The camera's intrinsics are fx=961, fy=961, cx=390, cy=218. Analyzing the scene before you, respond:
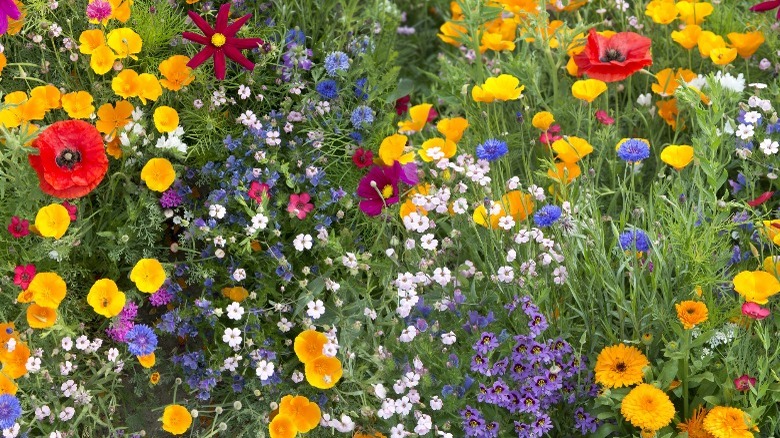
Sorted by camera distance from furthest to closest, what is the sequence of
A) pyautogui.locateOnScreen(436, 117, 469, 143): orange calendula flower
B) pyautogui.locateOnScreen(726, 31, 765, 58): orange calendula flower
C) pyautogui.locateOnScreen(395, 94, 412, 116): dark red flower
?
1. pyautogui.locateOnScreen(395, 94, 412, 116): dark red flower
2. pyautogui.locateOnScreen(726, 31, 765, 58): orange calendula flower
3. pyautogui.locateOnScreen(436, 117, 469, 143): orange calendula flower

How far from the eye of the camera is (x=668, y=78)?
9.00 ft

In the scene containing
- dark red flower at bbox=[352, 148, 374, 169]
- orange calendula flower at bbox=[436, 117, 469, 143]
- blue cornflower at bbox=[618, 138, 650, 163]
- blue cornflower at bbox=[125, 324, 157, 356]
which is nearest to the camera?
blue cornflower at bbox=[125, 324, 157, 356]

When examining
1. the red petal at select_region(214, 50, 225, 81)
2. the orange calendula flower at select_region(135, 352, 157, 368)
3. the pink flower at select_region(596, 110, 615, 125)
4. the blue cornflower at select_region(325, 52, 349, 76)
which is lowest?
the orange calendula flower at select_region(135, 352, 157, 368)

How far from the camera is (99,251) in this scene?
2.43 m

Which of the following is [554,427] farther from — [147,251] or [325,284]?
[147,251]

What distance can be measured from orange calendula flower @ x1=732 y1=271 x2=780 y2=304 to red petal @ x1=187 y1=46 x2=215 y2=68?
52.3 inches

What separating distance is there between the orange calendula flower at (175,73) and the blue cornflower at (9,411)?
0.84m

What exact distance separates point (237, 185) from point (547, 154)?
2.98 feet

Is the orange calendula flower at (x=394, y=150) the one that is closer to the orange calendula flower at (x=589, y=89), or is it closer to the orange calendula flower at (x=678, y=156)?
the orange calendula flower at (x=589, y=89)

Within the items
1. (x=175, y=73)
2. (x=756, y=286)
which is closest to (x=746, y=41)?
(x=756, y=286)

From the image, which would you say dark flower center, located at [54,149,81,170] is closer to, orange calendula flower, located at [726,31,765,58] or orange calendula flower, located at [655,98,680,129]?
orange calendula flower, located at [655,98,680,129]

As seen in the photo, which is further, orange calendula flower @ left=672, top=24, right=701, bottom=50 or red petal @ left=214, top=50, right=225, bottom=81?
orange calendula flower @ left=672, top=24, right=701, bottom=50

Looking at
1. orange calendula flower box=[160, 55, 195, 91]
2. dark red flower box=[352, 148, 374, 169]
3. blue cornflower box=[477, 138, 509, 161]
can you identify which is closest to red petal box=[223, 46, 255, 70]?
orange calendula flower box=[160, 55, 195, 91]

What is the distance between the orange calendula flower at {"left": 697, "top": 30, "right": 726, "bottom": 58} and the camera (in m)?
2.74
